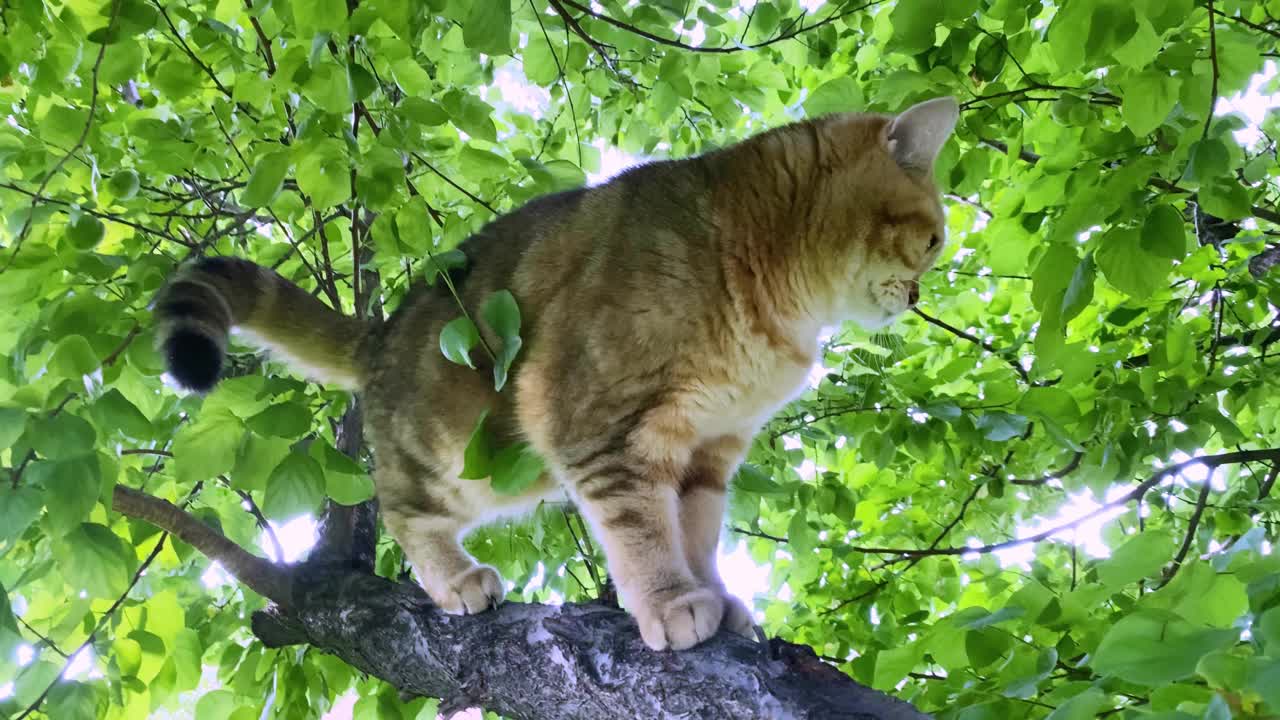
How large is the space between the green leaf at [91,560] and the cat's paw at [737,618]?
4.07 feet

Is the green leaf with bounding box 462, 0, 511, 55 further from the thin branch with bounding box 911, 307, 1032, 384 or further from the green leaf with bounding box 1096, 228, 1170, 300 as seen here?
the thin branch with bounding box 911, 307, 1032, 384

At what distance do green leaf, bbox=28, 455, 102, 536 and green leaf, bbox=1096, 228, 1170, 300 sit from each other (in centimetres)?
185

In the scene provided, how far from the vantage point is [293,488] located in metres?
1.78

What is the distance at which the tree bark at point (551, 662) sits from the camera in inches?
59.8

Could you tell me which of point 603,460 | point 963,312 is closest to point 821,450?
point 963,312

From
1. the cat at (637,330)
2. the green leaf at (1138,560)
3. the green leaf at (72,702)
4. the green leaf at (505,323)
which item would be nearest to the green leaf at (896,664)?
the green leaf at (1138,560)

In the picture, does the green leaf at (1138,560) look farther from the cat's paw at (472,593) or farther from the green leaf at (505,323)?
the cat's paw at (472,593)

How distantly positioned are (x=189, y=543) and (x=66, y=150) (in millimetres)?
1057

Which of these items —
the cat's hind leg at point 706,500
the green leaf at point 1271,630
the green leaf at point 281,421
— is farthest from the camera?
the cat's hind leg at point 706,500

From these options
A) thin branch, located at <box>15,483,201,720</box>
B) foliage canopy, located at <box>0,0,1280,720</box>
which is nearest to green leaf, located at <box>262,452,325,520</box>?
foliage canopy, located at <box>0,0,1280,720</box>

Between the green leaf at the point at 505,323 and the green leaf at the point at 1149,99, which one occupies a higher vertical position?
the green leaf at the point at 1149,99

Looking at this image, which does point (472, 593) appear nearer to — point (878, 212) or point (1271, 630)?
point (878, 212)

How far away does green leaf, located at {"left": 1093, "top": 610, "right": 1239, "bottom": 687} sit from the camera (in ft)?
2.82

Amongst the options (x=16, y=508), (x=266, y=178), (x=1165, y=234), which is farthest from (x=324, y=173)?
(x=1165, y=234)
